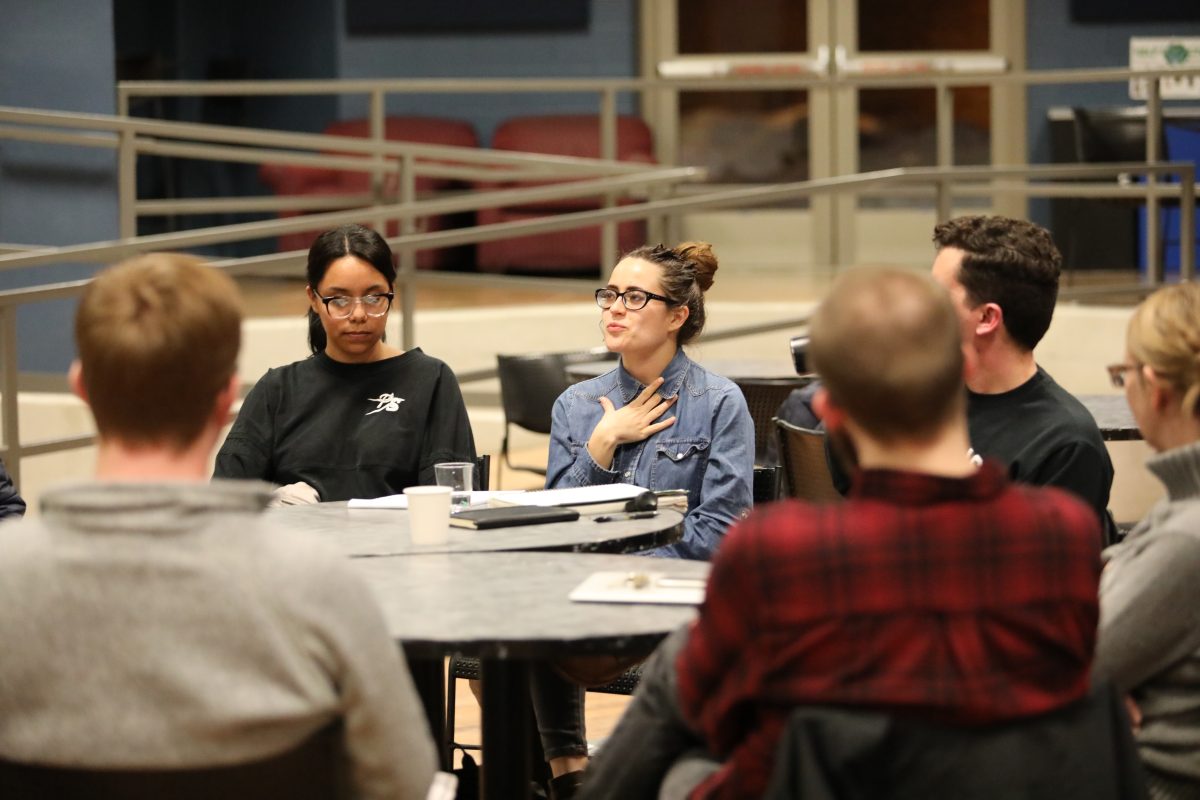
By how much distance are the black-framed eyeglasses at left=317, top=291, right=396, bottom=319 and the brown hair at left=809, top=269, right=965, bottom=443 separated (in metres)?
1.74

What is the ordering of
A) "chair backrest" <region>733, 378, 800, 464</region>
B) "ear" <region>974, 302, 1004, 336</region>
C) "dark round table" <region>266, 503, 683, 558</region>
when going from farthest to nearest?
"chair backrest" <region>733, 378, 800, 464</region>, "ear" <region>974, 302, 1004, 336</region>, "dark round table" <region>266, 503, 683, 558</region>

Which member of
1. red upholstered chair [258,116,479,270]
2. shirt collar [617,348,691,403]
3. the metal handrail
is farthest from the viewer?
red upholstered chair [258,116,479,270]

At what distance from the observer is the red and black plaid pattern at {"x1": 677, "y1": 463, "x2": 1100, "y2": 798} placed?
1.51 metres

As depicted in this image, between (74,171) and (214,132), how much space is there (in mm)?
638

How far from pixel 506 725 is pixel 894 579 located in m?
0.73

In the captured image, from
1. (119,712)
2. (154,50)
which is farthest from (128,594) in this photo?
(154,50)

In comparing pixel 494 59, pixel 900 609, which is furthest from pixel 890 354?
pixel 494 59

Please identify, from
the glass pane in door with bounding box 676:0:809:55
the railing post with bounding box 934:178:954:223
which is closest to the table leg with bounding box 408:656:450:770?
the railing post with bounding box 934:178:954:223

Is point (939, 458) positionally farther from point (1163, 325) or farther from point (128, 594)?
point (128, 594)

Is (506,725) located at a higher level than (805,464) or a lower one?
lower

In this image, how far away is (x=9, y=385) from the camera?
15.4 ft

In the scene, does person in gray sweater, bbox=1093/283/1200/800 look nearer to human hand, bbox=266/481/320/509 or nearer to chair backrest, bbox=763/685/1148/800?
chair backrest, bbox=763/685/1148/800

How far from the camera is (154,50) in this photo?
10.5 meters

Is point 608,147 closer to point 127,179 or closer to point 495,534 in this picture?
point 127,179
